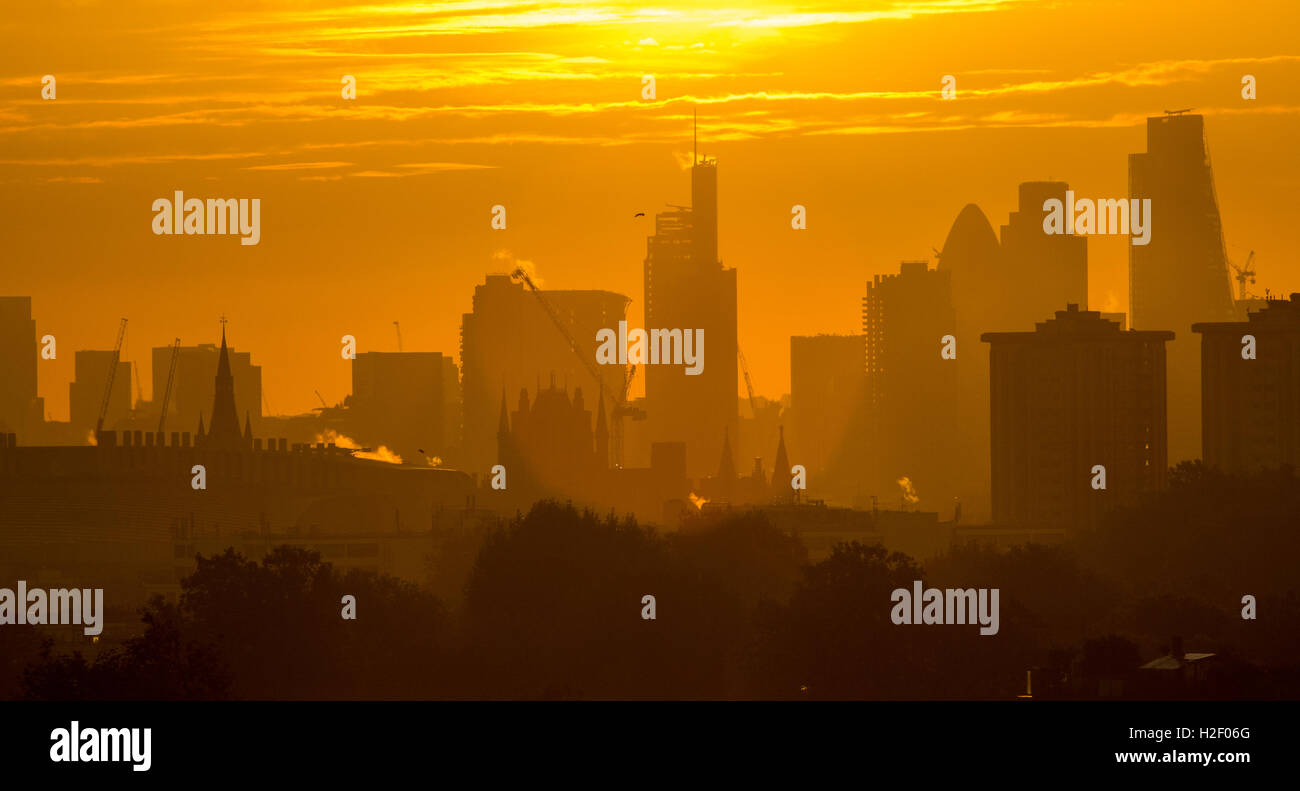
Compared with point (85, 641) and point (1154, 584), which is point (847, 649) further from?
point (85, 641)

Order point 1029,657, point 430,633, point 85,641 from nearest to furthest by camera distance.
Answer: point 1029,657, point 430,633, point 85,641

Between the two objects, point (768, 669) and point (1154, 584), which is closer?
point (768, 669)

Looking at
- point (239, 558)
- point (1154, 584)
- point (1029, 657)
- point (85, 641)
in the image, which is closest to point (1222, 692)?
point (1029, 657)
